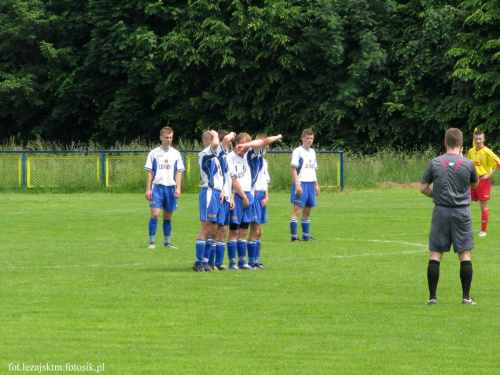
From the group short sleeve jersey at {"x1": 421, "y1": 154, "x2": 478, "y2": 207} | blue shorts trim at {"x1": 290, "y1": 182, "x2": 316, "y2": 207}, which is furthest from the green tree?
short sleeve jersey at {"x1": 421, "y1": 154, "x2": 478, "y2": 207}

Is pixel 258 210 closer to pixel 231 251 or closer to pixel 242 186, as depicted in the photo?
pixel 242 186

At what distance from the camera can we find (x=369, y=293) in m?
11.2

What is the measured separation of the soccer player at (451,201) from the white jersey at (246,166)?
11.7 feet

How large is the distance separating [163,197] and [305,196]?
3103 mm

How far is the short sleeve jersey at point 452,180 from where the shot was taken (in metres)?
10.2

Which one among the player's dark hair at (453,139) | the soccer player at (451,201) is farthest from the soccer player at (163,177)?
the player's dark hair at (453,139)

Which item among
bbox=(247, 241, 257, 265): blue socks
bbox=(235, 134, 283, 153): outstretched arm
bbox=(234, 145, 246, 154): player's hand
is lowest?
bbox=(247, 241, 257, 265): blue socks

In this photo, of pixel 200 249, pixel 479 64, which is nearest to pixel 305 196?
pixel 200 249

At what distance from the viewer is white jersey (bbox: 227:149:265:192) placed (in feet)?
43.4

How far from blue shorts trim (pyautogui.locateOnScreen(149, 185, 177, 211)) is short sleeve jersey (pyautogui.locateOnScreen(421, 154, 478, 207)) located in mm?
7126

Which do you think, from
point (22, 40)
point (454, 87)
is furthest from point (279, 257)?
point (22, 40)

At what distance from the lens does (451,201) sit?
1018 centimetres

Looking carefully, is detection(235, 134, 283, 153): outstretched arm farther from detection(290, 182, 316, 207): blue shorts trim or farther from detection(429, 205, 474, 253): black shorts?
detection(290, 182, 316, 207): blue shorts trim

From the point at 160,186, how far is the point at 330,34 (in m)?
31.7
